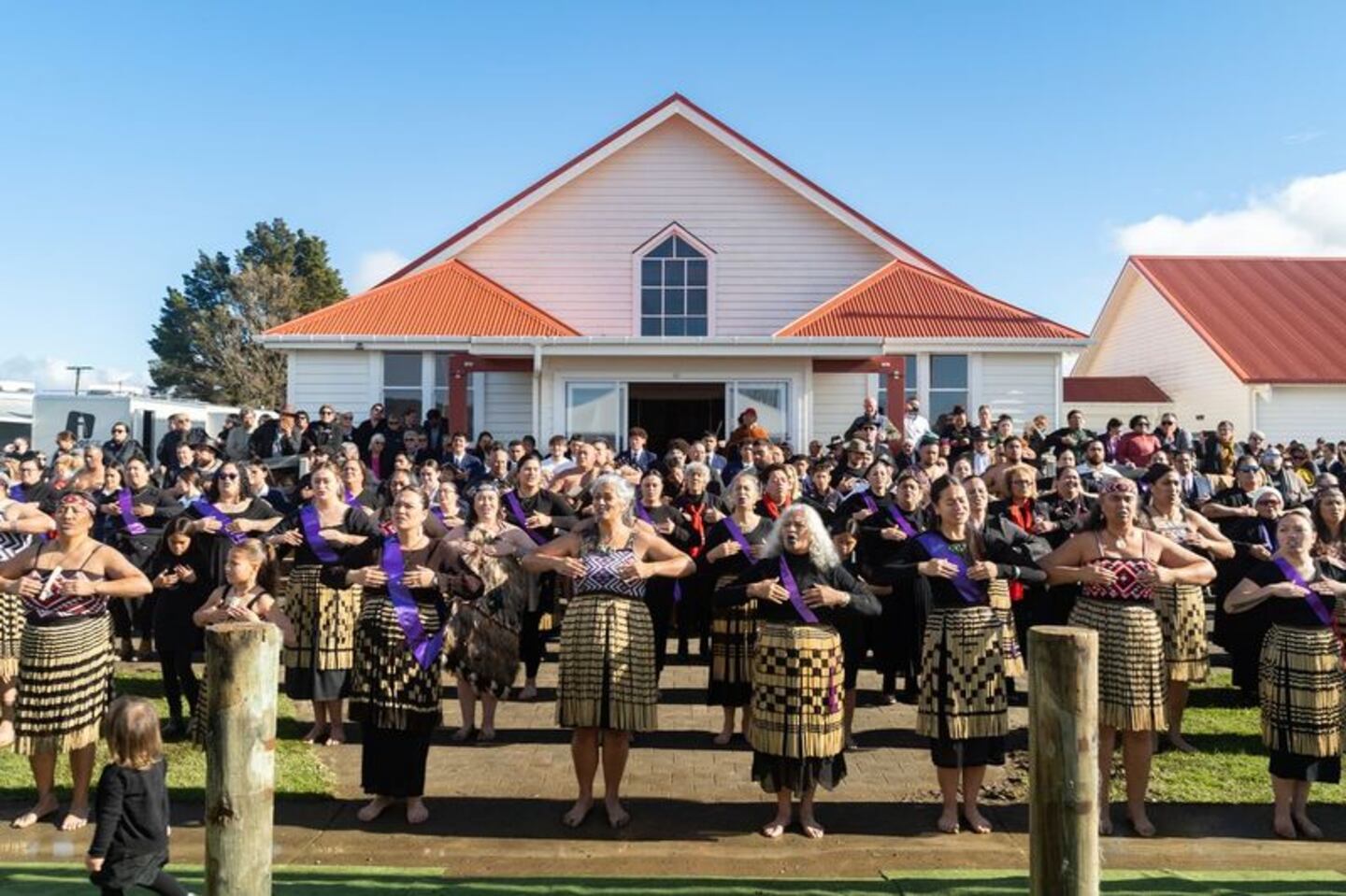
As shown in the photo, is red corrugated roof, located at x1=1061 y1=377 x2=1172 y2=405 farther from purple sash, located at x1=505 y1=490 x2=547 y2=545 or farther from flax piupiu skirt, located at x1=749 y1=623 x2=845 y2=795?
flax piupiu skirt, located at x1=749 y1=623 x2=845 y2=795

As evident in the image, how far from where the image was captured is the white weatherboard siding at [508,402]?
684 inches

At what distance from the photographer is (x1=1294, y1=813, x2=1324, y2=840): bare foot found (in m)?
5.47

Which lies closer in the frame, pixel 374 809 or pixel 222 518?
pixel 374 809

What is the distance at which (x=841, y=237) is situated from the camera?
19141 mm

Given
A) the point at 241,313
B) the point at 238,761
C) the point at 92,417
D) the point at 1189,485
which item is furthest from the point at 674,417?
the point at 241,313

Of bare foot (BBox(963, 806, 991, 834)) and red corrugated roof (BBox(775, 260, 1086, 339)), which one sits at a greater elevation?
red corrugated roof (BBox(775, 260, 1086, 339))

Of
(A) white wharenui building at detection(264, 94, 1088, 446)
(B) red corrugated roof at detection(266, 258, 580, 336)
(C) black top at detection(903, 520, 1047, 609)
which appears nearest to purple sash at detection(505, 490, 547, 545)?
(C) black top at detection(903, 520, 1047, 609)

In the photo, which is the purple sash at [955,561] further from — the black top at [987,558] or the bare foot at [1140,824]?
the bare foot at [1140,824]

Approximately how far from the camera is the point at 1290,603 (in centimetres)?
566

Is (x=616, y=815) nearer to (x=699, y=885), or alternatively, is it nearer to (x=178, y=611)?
(x=699, y=885)

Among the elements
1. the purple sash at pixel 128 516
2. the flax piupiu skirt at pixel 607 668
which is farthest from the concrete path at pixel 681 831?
the purple sash at pixel 128 516

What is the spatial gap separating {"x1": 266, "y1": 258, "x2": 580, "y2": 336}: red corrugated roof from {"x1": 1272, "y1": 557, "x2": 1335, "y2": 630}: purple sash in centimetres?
1260

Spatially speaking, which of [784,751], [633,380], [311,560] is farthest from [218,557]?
[633,380]

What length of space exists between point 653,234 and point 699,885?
1533cm
